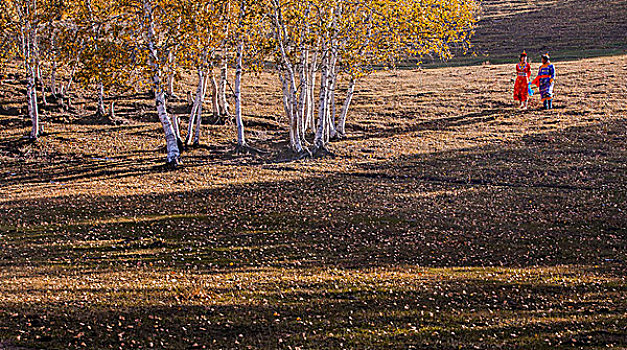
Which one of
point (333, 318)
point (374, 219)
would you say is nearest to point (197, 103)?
point (374, 219)

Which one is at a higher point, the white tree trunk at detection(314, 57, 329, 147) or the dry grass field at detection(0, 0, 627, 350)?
the white tree trunk at detection(314, 57, 329, 147)

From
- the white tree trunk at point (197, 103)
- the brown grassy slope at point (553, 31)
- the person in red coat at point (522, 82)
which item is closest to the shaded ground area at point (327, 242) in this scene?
the white tree trunk at point (197, 103)

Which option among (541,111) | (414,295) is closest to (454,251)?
(414,295)

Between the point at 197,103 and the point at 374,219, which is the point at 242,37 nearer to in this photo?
the point at 197,103

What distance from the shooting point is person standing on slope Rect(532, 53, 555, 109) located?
118 ft

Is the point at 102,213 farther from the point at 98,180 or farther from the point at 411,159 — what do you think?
the point at 411,159

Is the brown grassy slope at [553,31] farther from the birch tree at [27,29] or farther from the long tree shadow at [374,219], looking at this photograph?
the birch tree at [27,29]

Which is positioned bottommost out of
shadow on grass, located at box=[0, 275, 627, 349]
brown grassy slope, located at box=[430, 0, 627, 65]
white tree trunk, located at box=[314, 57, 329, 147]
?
shadow on grass, located at box=[0, 275, 627, 349]

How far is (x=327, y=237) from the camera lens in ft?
54.6

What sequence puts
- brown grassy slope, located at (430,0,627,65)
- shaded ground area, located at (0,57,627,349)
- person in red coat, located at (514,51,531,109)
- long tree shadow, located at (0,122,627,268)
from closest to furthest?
shaded ground area, located at (0,57,627,349) < long tree shadow, located at (0,122,627,268) < person in red coat, located at (514,51,531,109) < brown grassy slope, located at (430,0,627,65)

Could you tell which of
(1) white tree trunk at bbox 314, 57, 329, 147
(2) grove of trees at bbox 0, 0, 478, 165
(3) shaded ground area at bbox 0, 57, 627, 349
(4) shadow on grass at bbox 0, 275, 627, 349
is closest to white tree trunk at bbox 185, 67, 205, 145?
(2) grove of trees at bbox 0, 0, 478, 165

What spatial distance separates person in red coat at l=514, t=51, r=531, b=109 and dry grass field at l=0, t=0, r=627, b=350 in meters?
2.32

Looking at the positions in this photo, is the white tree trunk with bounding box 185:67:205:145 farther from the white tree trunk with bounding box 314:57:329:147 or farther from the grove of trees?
the white tree trunk with bounding box 314:57:329:147

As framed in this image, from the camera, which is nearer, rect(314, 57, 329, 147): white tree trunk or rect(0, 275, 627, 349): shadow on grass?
rect(0, 275, 627, 349): shadow on grass
